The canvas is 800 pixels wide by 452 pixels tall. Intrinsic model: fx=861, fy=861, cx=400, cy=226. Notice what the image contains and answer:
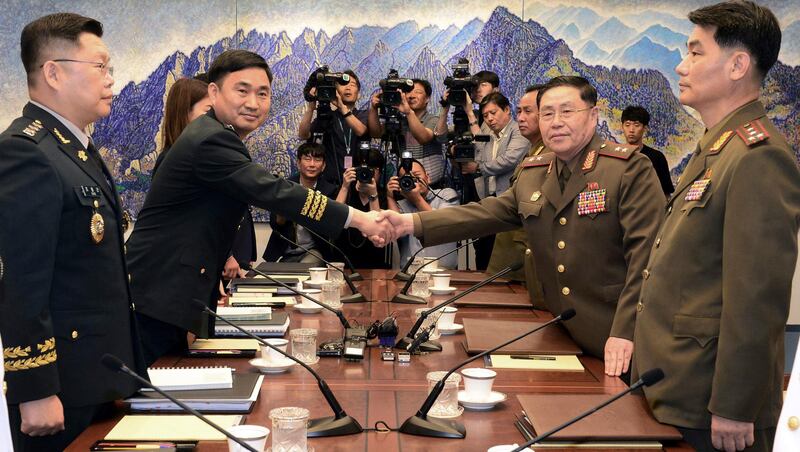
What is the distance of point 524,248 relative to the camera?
155 inches

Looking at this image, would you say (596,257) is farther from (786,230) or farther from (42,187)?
(42,187)

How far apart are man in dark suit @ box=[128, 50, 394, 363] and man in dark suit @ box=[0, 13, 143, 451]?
0.42 meters

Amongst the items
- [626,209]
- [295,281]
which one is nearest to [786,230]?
[626,209]

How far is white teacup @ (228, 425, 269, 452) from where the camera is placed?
1502 mm

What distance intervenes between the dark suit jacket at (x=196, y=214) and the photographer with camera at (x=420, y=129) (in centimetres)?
285

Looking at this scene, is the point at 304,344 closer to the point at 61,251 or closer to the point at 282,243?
the point at 61,251

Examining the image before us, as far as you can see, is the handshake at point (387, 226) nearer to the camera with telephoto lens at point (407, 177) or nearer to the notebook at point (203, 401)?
the notebook at point (203, 401)

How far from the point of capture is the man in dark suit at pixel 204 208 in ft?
8.29

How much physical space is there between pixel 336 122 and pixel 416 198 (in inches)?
42.4

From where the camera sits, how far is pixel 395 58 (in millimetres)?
6488

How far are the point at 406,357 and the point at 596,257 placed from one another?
2.62 ft

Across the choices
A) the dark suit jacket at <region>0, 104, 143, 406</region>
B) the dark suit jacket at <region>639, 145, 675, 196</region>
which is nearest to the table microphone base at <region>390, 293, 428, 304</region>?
the dark suit jacket at <region>0, 104, 143, 406</region>

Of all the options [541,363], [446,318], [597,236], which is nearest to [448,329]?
[446,318]

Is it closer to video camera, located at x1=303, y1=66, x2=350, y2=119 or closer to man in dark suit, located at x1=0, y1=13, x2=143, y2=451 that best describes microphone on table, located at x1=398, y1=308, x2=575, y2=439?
→ man in dark suit, located at x1=0, y1=13, x2=143, y2=451
